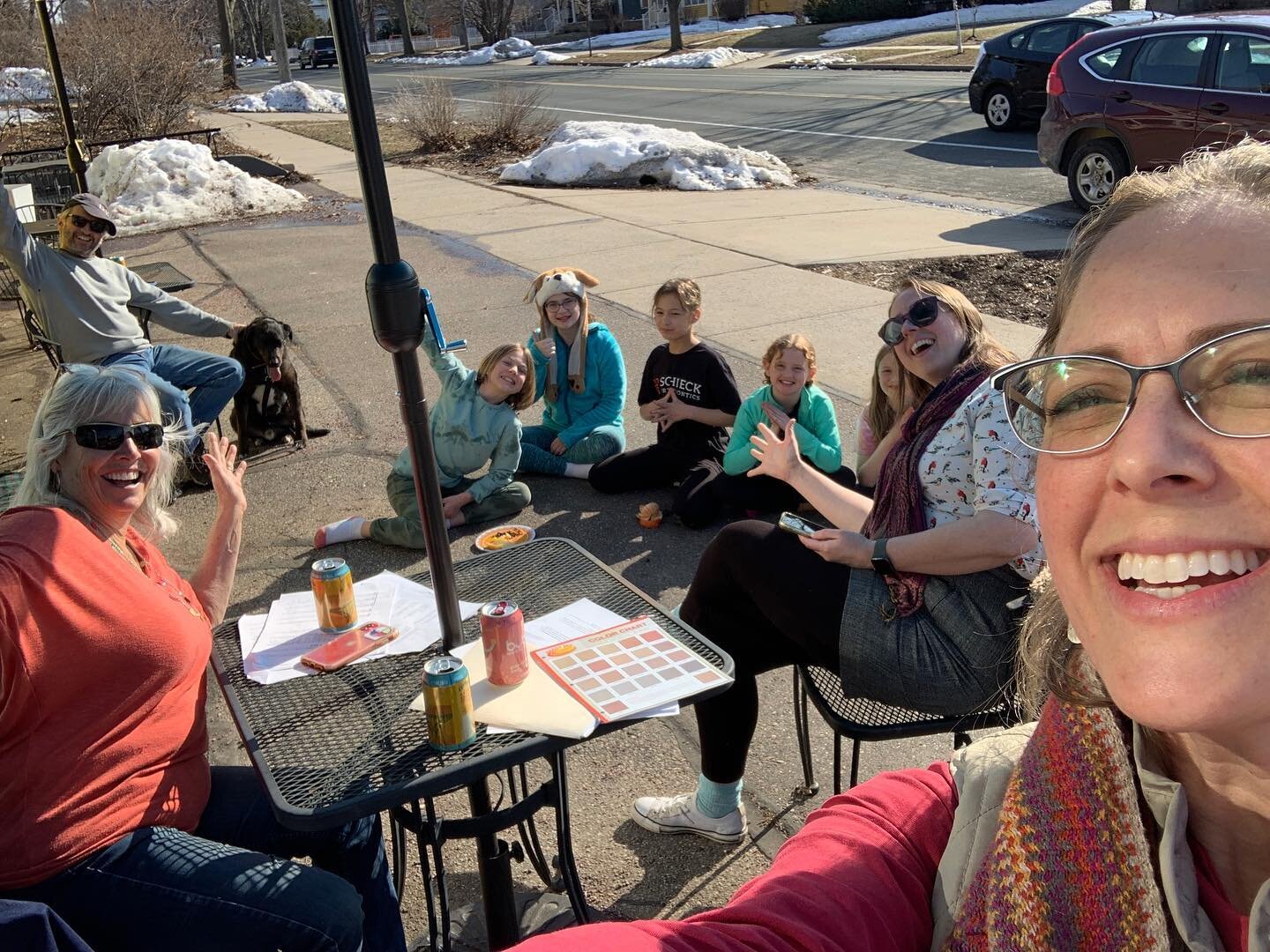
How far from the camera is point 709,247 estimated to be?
9.96 meters

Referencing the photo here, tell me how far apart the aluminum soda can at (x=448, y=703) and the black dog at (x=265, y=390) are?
4168mm

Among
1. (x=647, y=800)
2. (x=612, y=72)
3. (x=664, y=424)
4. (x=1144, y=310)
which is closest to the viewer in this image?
(x=1144, y=310)

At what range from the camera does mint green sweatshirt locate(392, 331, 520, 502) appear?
5109mm

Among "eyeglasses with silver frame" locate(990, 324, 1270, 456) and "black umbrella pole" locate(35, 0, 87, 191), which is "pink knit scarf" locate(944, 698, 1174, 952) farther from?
"black umbrella pole" locate(35, 0, 87, 191)

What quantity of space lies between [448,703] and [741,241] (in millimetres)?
8682

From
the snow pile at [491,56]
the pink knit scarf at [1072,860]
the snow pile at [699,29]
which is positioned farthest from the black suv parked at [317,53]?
the pink knit scarf at [1072,860]

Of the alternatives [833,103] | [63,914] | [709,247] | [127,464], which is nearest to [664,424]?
[127,464]

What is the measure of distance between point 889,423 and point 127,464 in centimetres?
247

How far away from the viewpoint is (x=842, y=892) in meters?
1.32

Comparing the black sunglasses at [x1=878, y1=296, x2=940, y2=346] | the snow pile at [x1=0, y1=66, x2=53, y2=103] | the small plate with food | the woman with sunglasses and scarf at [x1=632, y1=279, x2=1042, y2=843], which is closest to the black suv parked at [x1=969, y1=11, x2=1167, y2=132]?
the small plate with food

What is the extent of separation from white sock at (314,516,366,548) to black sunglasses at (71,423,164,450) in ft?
7.51

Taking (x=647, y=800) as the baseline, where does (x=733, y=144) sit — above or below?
above

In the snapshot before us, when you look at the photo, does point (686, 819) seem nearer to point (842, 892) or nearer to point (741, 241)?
point (842, 892)

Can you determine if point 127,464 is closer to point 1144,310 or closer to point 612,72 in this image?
point 1144,310
